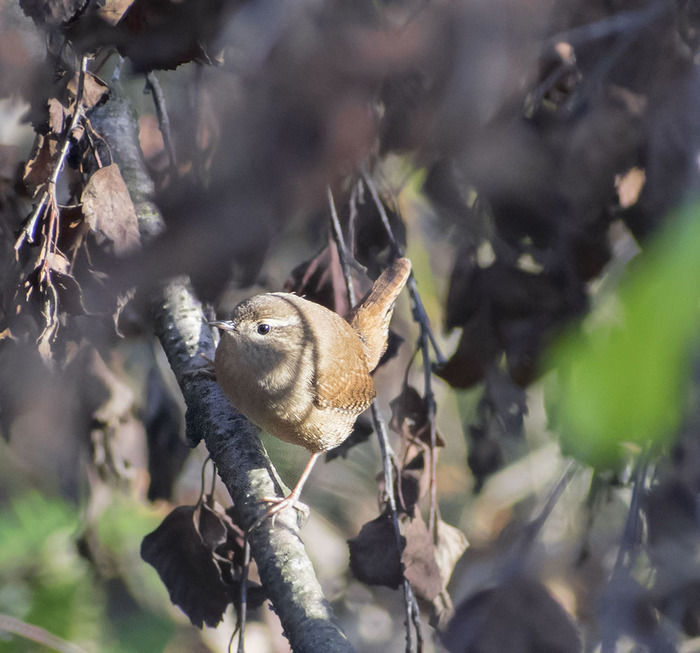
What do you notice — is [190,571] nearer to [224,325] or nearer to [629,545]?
[224,325]

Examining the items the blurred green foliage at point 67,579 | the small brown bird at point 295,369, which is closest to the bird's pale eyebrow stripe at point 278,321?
the small brown bird at point 295,369

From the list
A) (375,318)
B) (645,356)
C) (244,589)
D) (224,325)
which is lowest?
(244,589)

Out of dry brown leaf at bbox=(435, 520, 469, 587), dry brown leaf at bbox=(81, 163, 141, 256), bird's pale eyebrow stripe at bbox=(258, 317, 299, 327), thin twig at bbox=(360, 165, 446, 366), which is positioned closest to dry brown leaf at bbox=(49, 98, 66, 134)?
dry brown leaf at bbox=(81, 163, 141, 256)

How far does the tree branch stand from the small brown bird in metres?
0.10

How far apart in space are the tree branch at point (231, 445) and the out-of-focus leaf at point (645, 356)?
2.26ft

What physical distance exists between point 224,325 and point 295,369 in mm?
309

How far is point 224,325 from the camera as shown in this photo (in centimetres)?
212

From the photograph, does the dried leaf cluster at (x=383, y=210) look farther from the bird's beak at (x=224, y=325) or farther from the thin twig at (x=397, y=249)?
the bird's beak at (x=224, y=325)

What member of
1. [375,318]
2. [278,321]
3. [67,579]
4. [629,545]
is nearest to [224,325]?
[278,321]

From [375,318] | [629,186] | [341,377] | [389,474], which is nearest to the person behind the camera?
[629,186]

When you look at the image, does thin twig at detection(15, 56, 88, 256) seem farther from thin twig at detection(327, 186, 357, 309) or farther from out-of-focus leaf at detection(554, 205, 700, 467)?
out-of-focus leaf at detection(554, 205, 700, 467)

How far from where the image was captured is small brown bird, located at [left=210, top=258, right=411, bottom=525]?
2139 millimetres

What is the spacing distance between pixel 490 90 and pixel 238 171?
355 mm

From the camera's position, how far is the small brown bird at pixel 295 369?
214cm
